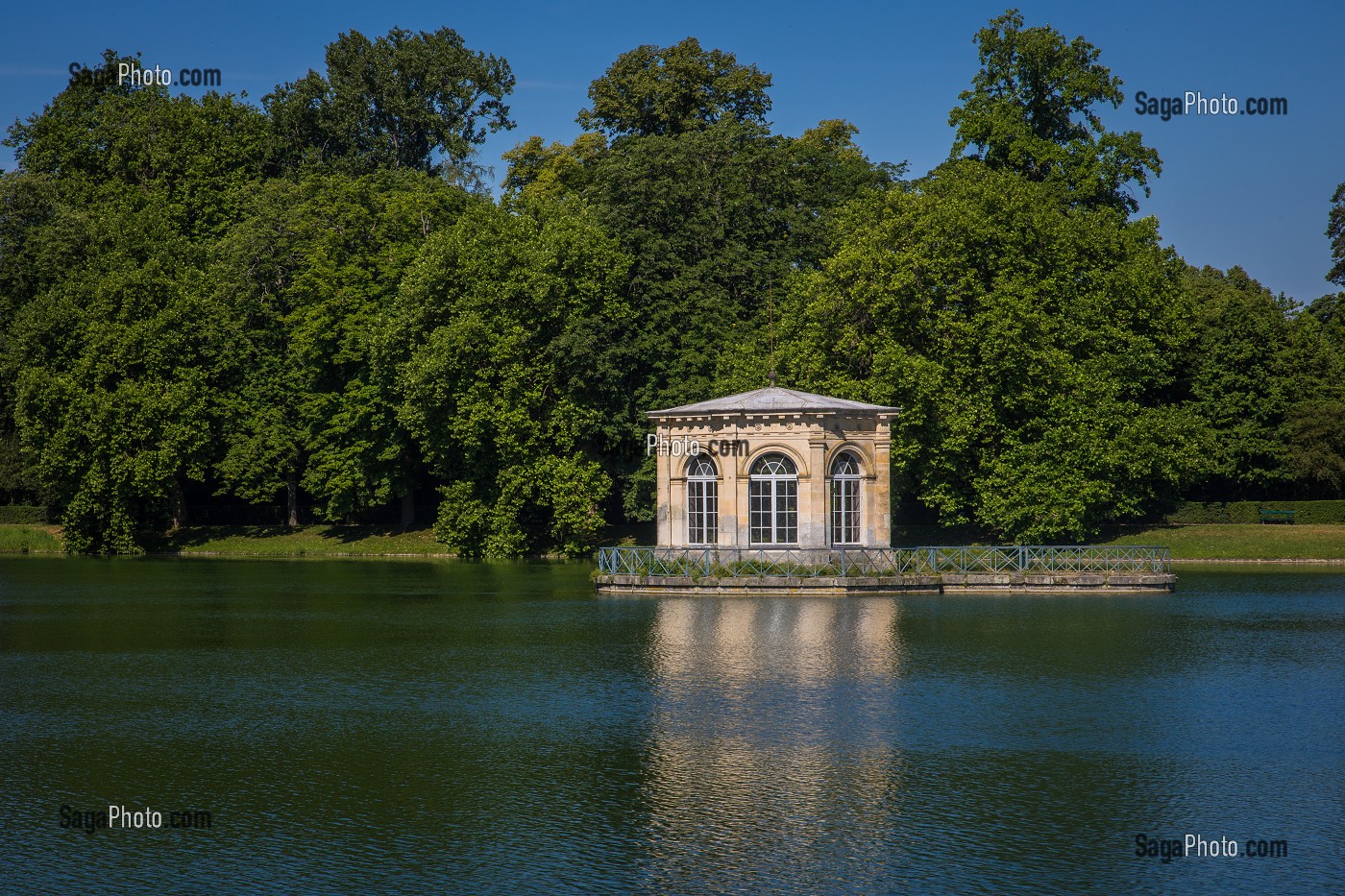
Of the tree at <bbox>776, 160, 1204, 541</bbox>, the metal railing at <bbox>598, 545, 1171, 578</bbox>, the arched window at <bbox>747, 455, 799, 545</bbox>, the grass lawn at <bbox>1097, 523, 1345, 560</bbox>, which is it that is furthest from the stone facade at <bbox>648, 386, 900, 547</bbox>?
the grass lawn at <bbox>1097, 523, 1345, 560</bbox>

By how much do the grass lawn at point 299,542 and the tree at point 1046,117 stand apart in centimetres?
3061

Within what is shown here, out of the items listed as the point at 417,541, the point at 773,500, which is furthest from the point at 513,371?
the point at 773,500

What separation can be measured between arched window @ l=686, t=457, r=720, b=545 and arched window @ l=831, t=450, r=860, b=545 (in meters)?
3.75

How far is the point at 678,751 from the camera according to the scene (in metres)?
18.6

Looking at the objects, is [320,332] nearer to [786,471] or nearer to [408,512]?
[408,512]

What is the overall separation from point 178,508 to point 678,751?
182 ft

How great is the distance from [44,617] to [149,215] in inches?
1466

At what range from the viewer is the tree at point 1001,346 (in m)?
50.7

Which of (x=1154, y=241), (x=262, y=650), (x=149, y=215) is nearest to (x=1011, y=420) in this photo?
(x=1154, y=241)

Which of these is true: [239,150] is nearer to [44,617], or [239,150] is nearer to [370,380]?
[370,380]

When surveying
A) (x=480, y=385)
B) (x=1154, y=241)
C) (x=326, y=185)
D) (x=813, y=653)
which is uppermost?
(x=326, y=185)

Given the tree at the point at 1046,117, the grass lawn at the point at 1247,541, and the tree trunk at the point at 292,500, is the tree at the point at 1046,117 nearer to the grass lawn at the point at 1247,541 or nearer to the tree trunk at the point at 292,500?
the grass lawn at the point at 1247,541

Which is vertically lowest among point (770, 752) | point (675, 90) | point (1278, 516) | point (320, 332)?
point (770, 752)

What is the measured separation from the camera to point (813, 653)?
26891mm
